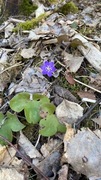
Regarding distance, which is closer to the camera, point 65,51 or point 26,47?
point 65,51

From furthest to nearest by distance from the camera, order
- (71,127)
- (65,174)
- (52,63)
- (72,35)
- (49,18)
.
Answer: (49,18) → (72,35) → (52,63) → (71,127) → (65,174)

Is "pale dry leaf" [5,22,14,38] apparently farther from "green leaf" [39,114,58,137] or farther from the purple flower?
"green leaf" [39,114,58,137]

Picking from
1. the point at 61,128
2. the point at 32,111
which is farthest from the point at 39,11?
the point at 61,128

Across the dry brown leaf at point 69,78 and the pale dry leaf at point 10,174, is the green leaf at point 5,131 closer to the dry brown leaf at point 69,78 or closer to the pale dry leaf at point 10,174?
the pale dry leaf at point 10,174

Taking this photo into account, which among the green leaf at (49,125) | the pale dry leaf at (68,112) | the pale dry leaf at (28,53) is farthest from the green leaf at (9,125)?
the pale dry leaf at (28,53)

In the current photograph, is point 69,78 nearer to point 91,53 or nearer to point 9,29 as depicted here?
point 91,53

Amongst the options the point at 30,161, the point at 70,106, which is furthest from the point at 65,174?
the point at 70,106

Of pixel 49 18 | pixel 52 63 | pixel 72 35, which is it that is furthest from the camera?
pixel 49 18

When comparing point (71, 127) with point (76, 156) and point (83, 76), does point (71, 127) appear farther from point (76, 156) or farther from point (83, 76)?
point (83, 76)
